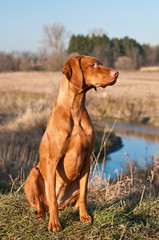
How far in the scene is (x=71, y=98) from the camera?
2961 millimetres

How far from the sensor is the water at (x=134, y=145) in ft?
32.3

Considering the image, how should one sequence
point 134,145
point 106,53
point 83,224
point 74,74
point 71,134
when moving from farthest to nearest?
point 106,53, point 134,145, point 83,224, point 71,134, point 74,74

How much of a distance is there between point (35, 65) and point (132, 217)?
4939 centimetres

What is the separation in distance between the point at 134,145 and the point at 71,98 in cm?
974

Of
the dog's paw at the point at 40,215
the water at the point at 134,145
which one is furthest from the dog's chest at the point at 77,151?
the water at the point at 134,145

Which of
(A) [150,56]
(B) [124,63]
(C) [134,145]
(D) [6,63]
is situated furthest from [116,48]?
(C) [134,145]

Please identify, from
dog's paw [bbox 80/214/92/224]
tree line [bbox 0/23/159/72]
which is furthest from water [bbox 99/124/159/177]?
tree line [bbox 0/23/159/72]

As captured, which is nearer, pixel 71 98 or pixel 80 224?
pixel 71 98

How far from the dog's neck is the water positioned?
18.7 feet

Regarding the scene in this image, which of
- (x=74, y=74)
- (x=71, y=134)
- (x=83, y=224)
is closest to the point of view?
(x=74, y=74)

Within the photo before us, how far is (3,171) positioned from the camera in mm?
7488

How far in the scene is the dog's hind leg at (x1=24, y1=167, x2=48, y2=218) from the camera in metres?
3.26

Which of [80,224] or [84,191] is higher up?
[84,191]

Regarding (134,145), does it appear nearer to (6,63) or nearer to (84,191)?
(84,191)
